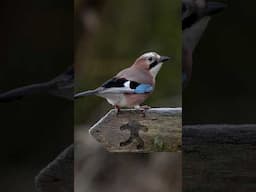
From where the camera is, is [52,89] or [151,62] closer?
[151,62]

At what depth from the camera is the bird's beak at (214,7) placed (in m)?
6.36

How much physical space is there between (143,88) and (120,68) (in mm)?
322

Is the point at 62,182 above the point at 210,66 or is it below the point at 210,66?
below

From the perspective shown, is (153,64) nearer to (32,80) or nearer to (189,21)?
(189,21)

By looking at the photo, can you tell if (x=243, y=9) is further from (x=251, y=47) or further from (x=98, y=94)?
(x=98, y=94)

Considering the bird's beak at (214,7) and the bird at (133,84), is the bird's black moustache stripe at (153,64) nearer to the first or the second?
the bird at (133,84)

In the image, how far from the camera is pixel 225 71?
6391 mm

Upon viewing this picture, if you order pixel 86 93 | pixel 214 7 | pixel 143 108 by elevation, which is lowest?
pixel 143 108

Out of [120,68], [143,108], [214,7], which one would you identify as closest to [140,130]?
[143,108]

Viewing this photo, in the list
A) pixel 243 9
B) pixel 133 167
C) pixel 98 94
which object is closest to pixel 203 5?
pixel 243 9

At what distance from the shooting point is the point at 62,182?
6566 mm

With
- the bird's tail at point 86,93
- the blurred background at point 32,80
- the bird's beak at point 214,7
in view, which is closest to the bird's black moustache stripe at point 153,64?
the bird's tail at point 86,93

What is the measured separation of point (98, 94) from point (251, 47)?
1.67 metres

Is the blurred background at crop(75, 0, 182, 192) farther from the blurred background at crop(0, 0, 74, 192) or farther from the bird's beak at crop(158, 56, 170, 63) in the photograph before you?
the blurred background at crop(0, 0, 74, 192)
